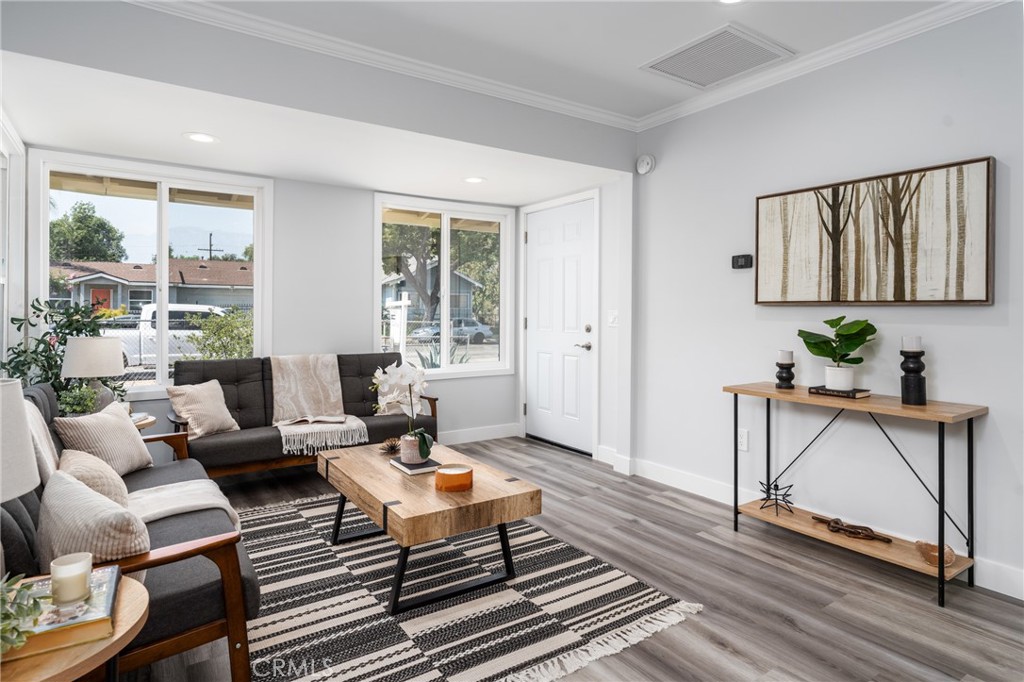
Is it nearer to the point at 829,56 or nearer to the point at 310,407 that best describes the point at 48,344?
the point at 310,407

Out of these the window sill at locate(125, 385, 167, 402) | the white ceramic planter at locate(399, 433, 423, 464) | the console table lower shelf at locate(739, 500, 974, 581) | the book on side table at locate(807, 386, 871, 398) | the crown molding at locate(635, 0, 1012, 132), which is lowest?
the console table lower shelf at locate(739, 500, 974, 581)

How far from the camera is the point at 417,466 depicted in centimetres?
282

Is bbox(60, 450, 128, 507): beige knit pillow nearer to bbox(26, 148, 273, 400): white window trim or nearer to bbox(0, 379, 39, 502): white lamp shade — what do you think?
bbox(0, 379, 39, 502): white lamp shade

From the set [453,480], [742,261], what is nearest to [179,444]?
[453,480]

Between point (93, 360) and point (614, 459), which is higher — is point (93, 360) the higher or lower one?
the higher one

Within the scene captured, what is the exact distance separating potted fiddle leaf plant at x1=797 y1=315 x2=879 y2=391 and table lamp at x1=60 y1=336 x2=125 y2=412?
3774 mm

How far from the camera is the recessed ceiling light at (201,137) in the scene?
338cm

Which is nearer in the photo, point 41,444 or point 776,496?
point 41,444

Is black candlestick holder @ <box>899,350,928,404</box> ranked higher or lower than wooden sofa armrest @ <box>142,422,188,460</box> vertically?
higher

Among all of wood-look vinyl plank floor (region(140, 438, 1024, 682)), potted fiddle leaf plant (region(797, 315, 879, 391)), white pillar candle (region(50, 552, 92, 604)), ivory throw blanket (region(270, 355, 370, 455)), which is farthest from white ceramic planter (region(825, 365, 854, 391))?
white pillar candle (region(50, 552, 92, 604))

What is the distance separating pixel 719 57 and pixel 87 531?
350 cm

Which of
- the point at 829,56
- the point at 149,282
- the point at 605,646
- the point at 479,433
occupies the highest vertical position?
the point at 829,56

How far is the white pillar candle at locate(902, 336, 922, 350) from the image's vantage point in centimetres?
265

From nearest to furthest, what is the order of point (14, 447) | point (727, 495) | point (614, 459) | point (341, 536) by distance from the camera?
point (14, 447), point (341, 536), point (727, 495), point (614, 459)
